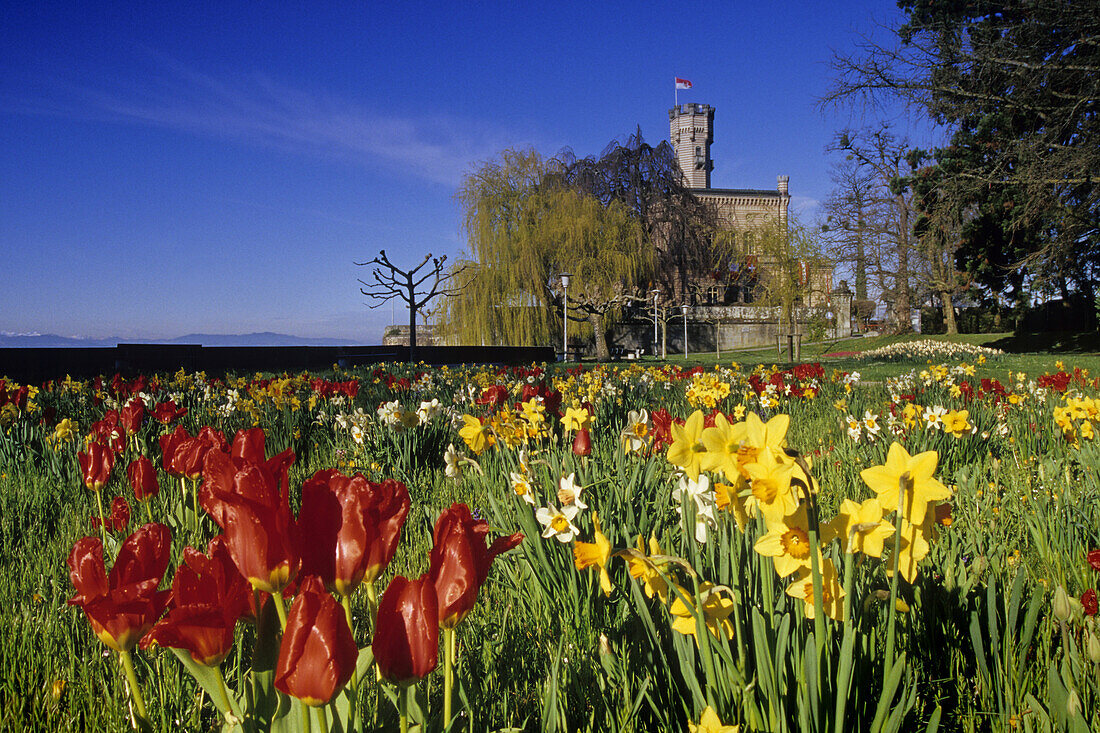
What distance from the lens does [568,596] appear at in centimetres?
186

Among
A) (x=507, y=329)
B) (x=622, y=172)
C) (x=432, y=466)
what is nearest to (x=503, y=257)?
(x=507, y=329)

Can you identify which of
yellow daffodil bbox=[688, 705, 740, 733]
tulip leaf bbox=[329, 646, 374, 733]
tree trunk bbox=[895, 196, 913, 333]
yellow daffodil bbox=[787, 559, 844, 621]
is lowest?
yellow daffodil bbox=[688, 705, 740, 733]

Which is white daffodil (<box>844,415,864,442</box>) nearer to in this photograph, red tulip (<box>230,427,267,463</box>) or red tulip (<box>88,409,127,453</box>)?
red tulip (<box>230,427,267,463</box>)

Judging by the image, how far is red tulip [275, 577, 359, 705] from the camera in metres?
0.64

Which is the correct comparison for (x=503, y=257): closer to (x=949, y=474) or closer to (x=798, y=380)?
(x=798, y=380)

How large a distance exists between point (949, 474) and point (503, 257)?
1980 cm

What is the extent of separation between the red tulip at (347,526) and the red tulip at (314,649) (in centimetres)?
12

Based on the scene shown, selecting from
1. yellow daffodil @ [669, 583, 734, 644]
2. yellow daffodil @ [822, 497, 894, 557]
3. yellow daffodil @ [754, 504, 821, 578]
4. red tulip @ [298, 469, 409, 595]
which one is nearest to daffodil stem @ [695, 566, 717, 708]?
yellow daffodil @ [669, 583, 734, 644]

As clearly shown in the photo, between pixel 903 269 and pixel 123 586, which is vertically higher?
pixel 903 269

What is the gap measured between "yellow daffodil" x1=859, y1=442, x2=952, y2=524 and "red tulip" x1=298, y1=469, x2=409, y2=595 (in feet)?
2.17

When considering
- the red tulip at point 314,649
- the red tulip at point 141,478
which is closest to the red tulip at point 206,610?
the red tulip at point 314,649

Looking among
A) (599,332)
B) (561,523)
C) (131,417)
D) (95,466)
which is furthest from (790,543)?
(599,332)

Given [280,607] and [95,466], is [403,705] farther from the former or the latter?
[95,466]

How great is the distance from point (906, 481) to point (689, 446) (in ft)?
1.09
